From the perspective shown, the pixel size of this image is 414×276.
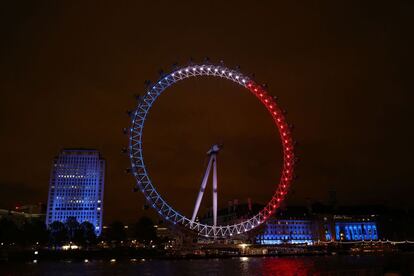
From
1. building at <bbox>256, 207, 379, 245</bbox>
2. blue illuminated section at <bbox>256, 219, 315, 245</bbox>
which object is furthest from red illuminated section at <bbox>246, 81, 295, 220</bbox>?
building at <bbox>256, 207, 379, 245</bbox>

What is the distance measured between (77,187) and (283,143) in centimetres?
10417

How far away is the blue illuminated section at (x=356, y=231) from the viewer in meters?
150

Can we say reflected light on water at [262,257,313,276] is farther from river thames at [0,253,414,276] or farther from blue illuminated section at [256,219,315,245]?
blue illuminated section at [256,219,315,245]

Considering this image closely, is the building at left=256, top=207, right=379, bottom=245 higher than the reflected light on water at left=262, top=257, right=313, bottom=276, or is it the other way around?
the building at left=256, top=207, right=379, bottom=245

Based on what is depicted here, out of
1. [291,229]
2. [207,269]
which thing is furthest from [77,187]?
[207,269]

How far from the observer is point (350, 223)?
498 feet

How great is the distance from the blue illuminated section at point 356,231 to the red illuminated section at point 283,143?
3599 inches

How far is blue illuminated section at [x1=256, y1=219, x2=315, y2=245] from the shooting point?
14212 cm

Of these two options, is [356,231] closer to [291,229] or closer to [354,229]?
[354,229]

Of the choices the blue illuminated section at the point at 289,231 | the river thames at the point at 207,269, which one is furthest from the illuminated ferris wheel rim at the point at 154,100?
the blue illuminated section at the point at 289,231

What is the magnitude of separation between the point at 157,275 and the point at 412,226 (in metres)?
146

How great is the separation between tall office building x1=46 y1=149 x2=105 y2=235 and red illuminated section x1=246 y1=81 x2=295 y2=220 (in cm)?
9345

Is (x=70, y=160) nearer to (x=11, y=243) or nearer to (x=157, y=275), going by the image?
(x=11, y=243)

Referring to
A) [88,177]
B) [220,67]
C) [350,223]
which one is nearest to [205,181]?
[220,67]
